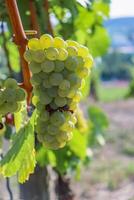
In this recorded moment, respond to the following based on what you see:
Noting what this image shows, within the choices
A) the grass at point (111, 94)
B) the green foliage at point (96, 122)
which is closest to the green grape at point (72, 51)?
the green foliage at point (96, 122)

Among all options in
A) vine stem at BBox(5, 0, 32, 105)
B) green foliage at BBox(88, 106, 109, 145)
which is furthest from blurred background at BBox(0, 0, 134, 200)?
vine stem at BBox(5, 0, 32, 105)

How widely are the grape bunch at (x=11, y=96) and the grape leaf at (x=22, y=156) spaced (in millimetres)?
79

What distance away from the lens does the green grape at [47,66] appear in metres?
0.64

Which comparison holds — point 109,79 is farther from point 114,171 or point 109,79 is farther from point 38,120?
point 38,120

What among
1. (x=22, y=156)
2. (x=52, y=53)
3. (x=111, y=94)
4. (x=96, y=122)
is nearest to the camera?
(x=52, y=53)

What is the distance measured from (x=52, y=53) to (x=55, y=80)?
3cm

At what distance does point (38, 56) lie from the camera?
2.10ft

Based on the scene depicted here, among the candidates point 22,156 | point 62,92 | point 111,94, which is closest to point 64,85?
point 62,92

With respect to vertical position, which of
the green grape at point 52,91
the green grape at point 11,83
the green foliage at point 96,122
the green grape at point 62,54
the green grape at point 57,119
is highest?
the green grape at point 62,54

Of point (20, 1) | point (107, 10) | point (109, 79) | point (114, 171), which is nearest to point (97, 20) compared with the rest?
point (107, 10)

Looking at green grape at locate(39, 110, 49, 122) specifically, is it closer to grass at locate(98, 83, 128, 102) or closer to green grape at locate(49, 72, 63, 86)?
green grape at locate(49, 72, 63, 86)

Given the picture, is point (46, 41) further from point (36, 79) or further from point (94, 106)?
point (94, 106)

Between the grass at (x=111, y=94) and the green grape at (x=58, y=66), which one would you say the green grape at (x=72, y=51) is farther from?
the grass at (x=111, y=94)

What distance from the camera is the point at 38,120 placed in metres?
0.69
